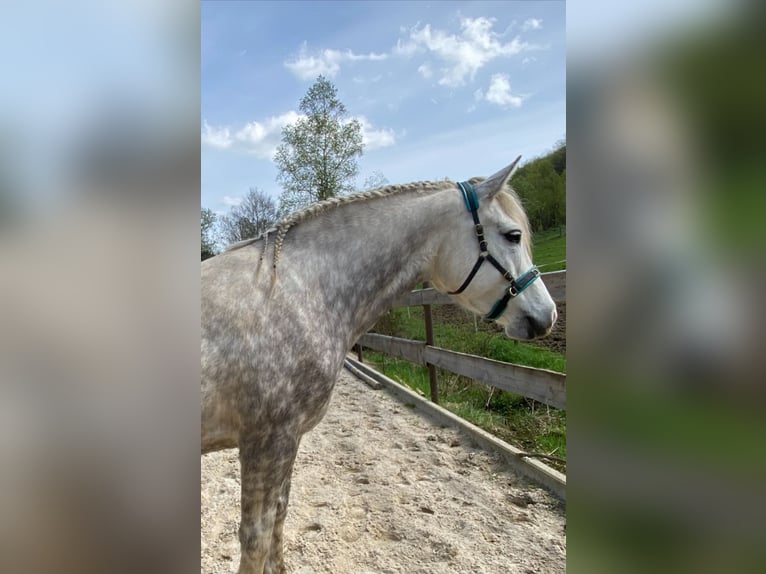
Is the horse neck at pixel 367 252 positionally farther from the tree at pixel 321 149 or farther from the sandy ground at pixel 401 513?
the tree at pixel 321 149

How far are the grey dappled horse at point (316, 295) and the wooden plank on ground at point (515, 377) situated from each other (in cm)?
85

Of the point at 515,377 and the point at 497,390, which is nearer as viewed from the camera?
the point at 515,377

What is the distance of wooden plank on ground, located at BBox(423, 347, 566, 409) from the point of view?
2.35 metres

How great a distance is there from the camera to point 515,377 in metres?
2.72

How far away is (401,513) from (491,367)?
1.21 metres

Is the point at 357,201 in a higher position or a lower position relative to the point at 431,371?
higher

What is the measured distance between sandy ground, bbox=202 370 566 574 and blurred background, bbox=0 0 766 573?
176 centimetres

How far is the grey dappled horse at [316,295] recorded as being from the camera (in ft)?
4.24
